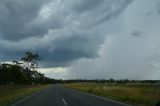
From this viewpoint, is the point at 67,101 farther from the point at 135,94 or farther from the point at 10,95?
the point at 10,95

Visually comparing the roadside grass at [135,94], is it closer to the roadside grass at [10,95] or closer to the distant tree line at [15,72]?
the roadside grass at [10,95]

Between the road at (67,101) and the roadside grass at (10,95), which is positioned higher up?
the roadside grass at (10,95)

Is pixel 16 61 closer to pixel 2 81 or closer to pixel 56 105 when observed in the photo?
pixel 2 81

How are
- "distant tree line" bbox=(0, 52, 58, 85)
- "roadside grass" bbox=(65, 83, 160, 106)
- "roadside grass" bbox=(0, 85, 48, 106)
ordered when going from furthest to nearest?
"distant tree line" bbox=(0, 52, 58, 85) → "roadside grass" bbox=(0, 85, 48, 106) → "roadside grass" bbox=(65, 83, 160, 106)

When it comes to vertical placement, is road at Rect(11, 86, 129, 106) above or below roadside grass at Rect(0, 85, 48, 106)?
below

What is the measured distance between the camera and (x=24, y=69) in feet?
468

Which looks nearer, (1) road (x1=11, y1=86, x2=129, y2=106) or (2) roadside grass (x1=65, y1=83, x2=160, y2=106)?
(1) road (x1=11, y1=86, x2=129, y2=106)

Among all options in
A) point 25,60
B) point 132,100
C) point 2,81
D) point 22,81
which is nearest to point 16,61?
point 25,60

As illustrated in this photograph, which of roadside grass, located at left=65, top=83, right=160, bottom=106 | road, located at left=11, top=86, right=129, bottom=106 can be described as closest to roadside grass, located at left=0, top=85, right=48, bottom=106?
road, located at left=11, top=86, right=129, bottom=106

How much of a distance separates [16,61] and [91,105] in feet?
391

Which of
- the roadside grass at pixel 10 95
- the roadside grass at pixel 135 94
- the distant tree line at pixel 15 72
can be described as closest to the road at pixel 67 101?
the roadside grass at pixel 10 95

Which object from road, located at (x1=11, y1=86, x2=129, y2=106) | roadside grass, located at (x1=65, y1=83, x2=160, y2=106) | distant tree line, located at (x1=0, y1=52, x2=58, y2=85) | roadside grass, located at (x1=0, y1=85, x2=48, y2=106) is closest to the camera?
road, located at (x1=11, y1=86, x2=129, y2=106)

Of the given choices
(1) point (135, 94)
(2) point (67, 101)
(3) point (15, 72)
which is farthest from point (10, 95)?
(3) point (15, 72)

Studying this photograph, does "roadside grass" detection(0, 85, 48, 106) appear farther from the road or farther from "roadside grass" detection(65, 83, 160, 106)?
"roadside grass" detection(65, 83, 160, 106)
